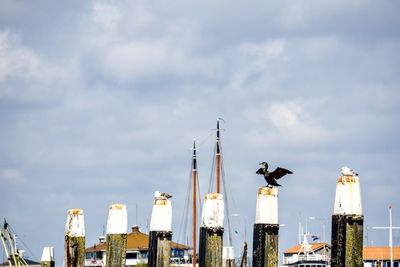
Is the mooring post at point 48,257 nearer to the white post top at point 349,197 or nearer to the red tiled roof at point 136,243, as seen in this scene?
the white post top at point 349,197

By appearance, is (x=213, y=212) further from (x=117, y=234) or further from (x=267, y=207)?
(x=117, y=234)

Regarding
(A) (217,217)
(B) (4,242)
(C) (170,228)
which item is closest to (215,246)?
(A) (217,217)

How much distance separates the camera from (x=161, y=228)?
120ft

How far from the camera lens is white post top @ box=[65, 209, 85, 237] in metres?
36.9

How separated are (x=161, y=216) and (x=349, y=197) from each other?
8.01 meters

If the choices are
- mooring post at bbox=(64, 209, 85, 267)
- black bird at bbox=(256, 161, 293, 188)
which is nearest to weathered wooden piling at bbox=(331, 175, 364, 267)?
black bird at bbox=(256, 161, 293, 188)

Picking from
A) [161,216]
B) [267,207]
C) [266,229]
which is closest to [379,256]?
[161,216]

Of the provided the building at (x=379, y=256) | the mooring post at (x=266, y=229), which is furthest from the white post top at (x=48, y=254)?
the building at (x=379, y=256)

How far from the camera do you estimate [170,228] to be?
36.9 meters

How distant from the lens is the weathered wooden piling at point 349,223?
3009 centimetres

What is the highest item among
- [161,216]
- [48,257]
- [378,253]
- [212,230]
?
[378,253]

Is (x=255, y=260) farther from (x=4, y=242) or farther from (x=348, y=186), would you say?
(x=4, y=242)

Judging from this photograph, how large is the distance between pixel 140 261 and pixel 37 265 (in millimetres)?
29285

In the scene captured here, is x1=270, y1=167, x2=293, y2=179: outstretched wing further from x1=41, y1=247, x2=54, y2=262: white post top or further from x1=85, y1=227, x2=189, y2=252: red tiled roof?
x1=85, y1=227, x2=189, y2=252: red tiled roof
